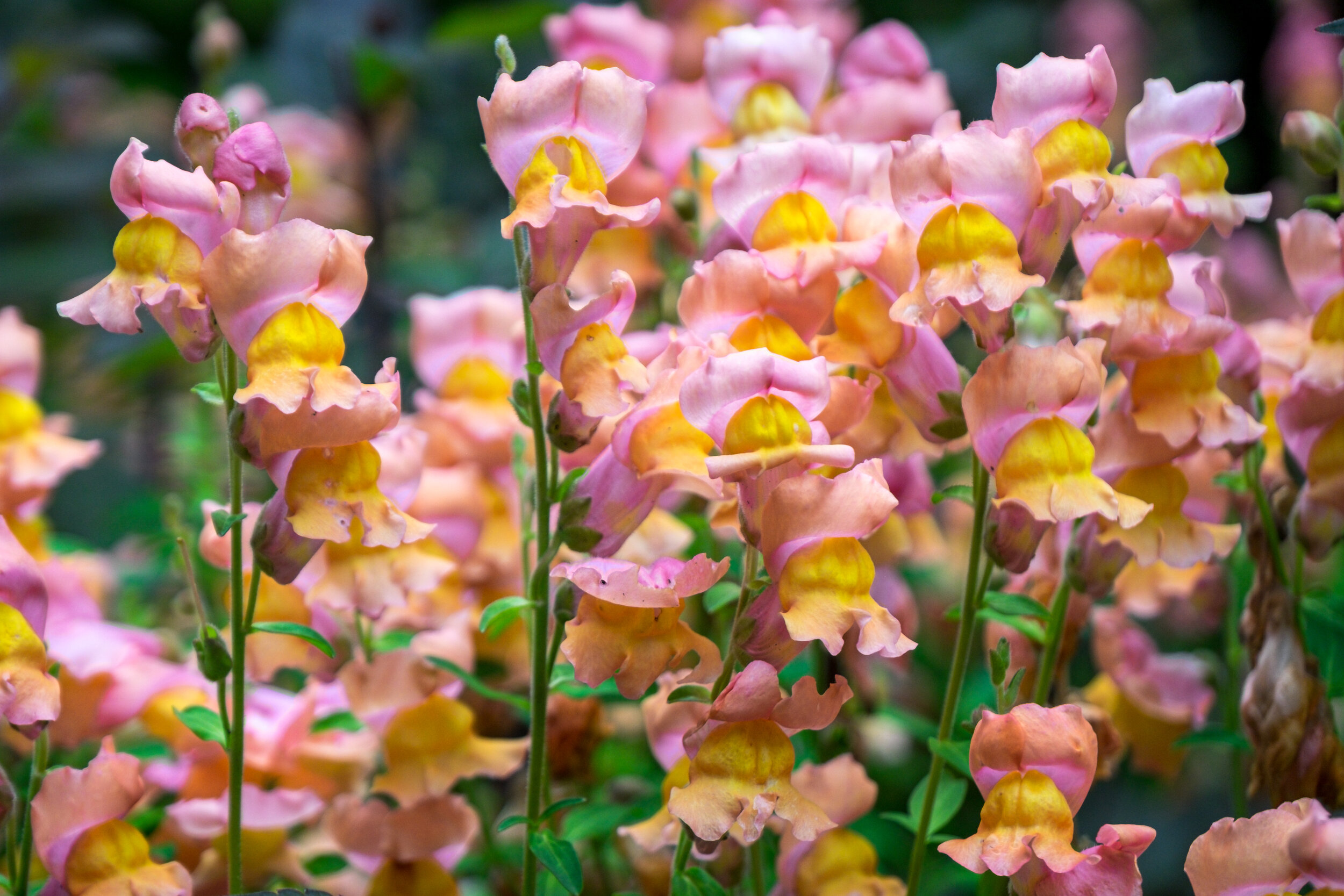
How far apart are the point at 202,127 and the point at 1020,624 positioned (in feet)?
1.42

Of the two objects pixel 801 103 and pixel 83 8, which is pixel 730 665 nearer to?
pixel 801 103

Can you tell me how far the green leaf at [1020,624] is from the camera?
0.60 m

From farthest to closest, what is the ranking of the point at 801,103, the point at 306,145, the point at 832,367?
the point at 306,145, the point at 801,103, the point at 832,367

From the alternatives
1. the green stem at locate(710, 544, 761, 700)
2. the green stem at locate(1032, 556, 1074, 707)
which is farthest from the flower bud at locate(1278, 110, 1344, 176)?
the green stem at locate(710, 544, 761, 700)

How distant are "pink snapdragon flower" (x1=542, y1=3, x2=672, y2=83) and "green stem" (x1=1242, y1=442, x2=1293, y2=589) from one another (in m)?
0.50

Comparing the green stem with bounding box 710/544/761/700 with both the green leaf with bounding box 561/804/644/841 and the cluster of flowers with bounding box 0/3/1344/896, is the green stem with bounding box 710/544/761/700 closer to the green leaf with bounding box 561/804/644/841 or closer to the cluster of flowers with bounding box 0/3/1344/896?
the cluster of flowers with bounding box 0/3/1344/896

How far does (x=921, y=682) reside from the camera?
1.19 meters

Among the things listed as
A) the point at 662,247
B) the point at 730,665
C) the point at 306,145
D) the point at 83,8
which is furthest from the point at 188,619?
the point at 83,8

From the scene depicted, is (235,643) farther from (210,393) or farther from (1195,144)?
(1195,144)

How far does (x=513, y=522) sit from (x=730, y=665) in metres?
0.29

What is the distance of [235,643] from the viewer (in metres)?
0.54

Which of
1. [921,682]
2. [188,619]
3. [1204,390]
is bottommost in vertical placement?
[921,682]

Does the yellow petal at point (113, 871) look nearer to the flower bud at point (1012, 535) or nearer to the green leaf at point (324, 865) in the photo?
the green leaf at point (324, 865)

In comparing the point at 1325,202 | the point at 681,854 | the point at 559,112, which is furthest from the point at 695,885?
the point at 1325,202
